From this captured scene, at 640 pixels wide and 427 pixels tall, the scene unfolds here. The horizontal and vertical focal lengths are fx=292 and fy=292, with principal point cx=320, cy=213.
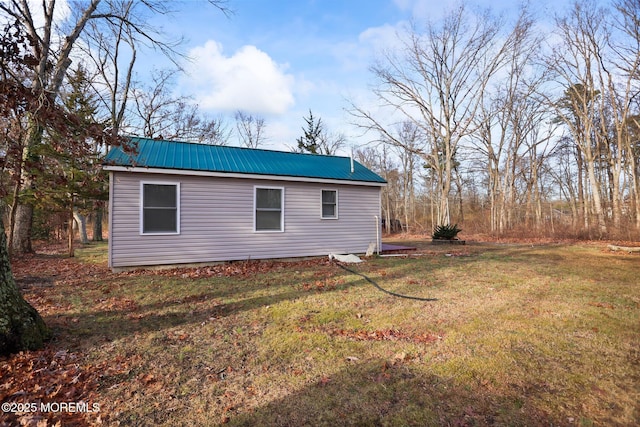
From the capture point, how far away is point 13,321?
2.96 meters

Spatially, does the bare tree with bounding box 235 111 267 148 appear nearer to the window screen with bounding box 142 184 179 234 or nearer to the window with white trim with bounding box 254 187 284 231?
the window with white trim with bounding box 254 187 284 231

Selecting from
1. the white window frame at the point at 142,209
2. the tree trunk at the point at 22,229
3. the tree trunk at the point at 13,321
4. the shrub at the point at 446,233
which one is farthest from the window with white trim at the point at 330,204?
the tree trunk at the point at 22,229

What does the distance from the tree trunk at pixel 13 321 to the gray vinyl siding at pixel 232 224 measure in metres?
4.41

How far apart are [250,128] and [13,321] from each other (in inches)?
1116

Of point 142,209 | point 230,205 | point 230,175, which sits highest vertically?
point 230,175

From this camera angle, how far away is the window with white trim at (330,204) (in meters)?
9.92

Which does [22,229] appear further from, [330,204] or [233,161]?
[330,204]

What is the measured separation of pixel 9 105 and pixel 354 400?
4511 millimetres

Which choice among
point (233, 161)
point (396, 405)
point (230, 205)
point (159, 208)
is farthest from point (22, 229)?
point (396, 405)

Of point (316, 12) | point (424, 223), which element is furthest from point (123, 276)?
point (424, 223)

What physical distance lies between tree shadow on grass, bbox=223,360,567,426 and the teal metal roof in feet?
22.1

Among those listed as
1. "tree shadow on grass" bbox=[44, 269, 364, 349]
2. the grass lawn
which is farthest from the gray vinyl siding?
"tree shadow on grass" bbox=[44, 269, 364, 349]

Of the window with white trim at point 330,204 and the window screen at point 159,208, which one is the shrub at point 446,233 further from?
the window screen at point 159,208

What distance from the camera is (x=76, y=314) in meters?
4.27
